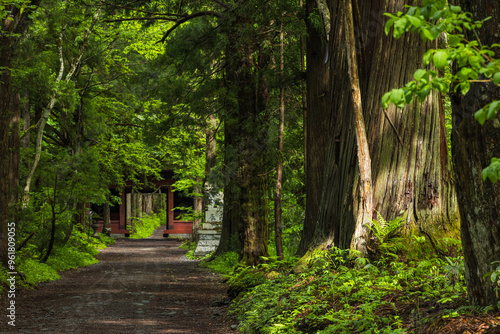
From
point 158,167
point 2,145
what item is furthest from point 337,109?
point 158,167

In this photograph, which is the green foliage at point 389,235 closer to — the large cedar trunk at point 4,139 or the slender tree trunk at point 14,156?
the large cedar trunk at point 4,139

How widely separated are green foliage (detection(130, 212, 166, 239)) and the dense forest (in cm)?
2302

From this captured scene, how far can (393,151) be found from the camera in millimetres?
6688

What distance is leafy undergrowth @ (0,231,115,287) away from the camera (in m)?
11.7

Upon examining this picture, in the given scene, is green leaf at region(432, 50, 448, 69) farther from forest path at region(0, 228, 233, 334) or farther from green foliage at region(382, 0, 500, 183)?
forest path at region(0, 228, 233, 334)

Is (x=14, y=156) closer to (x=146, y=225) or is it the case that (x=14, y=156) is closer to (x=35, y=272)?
(x=35, y=272)

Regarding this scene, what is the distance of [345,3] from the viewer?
279 inches

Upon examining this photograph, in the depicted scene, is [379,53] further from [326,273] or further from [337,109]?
[326,273]

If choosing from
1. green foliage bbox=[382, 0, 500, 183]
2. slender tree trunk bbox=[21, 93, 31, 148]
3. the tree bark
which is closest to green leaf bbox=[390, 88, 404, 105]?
green foliage bbox=[382, 0, 500, 183]

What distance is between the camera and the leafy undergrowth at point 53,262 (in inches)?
462

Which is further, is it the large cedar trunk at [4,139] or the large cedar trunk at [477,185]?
the large cedar trunk at [4,139]

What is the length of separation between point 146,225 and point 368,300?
4605cm

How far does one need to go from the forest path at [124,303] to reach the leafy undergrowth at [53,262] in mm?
335

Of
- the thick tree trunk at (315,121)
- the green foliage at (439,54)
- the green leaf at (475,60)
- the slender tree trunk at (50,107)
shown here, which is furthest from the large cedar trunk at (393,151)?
the slender tree trunk at (50,107)
